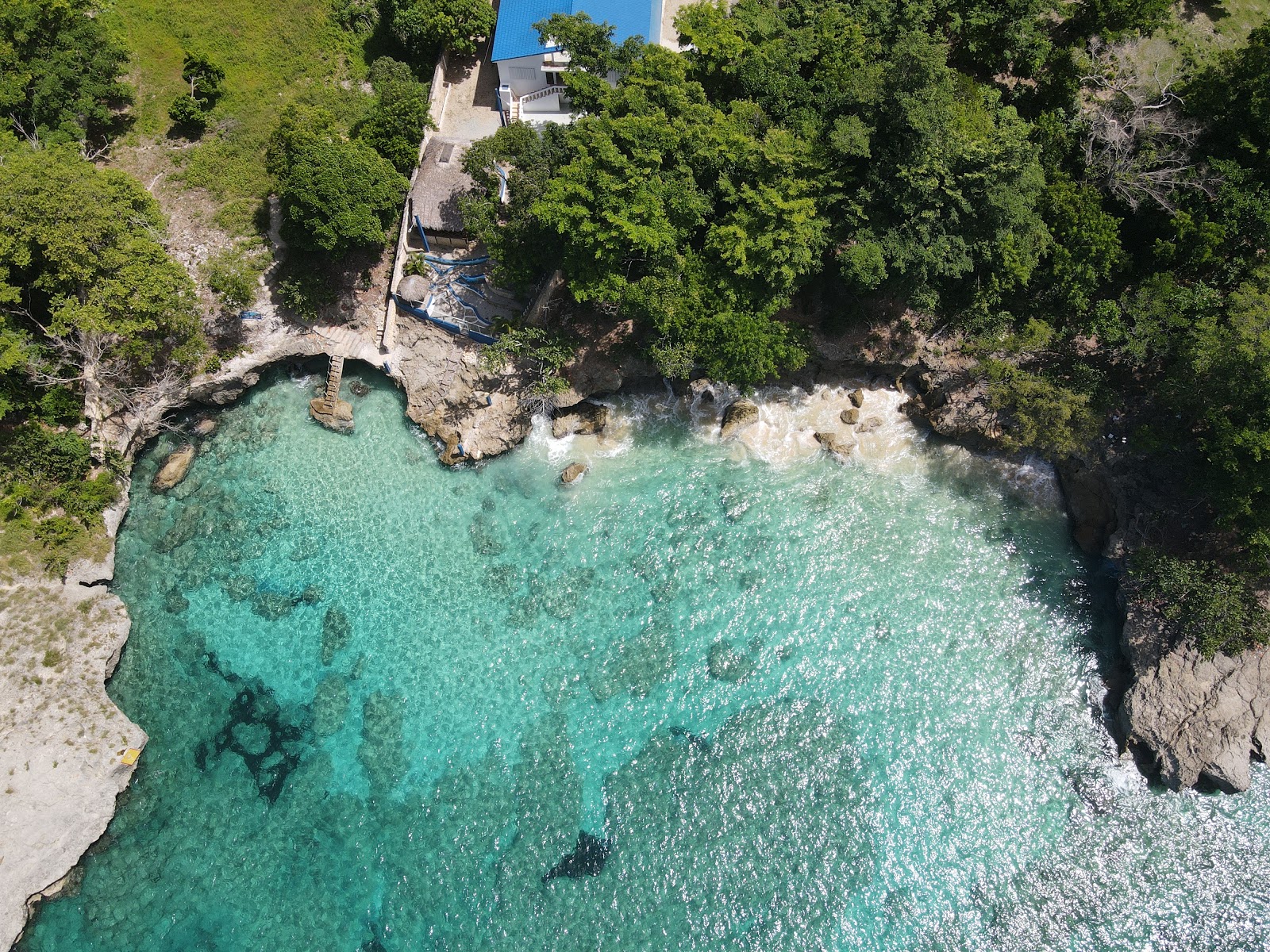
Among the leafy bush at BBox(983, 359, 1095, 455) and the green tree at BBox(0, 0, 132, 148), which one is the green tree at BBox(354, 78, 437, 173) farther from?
the leafy bush at BBox(983, 359, 1095, 455)

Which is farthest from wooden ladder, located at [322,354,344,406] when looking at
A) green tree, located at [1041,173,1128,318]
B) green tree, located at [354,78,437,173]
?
green tree, located at [1041,173,1128,318]

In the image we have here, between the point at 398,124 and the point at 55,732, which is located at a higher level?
the point at 398,124

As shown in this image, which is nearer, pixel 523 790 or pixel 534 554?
pixel 523 790

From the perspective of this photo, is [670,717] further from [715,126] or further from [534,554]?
[715,126]

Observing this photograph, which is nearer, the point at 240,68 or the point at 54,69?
the point at 54,69

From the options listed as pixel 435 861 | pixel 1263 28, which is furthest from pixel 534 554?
pixel 1263 28

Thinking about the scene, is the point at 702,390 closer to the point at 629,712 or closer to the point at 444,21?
the point at 629,712

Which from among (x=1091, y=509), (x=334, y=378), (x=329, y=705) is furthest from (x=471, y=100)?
(x=1091, y=509)

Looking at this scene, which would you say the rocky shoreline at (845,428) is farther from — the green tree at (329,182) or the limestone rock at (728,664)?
the limestone rock at (728,664)
